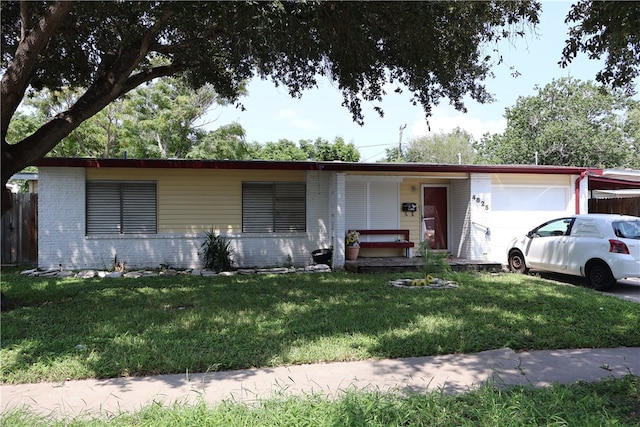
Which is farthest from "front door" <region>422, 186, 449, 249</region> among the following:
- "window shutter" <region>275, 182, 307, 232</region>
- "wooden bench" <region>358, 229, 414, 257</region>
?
"window shutter" <region>275, 182, 307, 232</region>

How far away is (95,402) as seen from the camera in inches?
159

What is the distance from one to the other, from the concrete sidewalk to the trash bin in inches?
305

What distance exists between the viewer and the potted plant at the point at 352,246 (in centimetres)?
1305

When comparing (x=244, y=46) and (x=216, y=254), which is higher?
(x=244, y=46)

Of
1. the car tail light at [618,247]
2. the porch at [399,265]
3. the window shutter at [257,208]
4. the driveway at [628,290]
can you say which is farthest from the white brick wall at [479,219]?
the window shutter at [257,208]

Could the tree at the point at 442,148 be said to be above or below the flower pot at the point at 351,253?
above

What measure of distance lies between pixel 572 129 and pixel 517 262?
A: 2218 cm

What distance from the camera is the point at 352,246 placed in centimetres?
1305

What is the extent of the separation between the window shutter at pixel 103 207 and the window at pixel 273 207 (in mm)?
3373

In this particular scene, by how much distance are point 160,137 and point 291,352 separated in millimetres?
26267

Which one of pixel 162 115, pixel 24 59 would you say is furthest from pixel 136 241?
pixel 162 115

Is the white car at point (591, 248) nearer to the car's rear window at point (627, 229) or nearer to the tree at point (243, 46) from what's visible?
the car's rear window at point (627, 229)

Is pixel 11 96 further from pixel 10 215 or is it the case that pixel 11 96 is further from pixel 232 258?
pixel 10 215

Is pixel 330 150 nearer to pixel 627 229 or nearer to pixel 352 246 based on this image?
pixel 352 246
